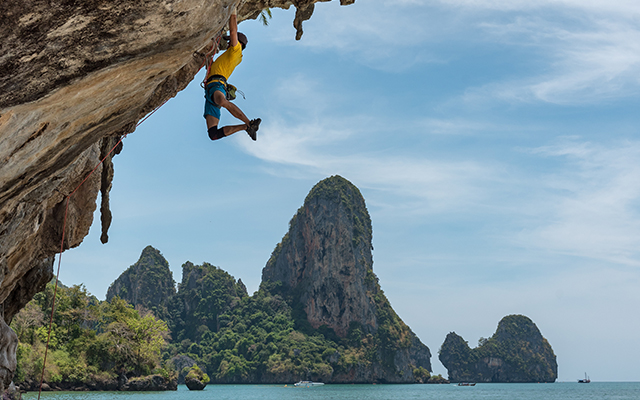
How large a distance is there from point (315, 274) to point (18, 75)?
11038 cm

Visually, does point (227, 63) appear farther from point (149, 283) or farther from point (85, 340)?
point (149, 283)

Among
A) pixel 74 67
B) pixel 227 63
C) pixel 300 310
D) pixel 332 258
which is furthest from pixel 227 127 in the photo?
pixel 300 310

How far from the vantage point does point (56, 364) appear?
40.2 metres

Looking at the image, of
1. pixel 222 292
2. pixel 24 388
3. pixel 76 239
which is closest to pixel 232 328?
pixel 222 292

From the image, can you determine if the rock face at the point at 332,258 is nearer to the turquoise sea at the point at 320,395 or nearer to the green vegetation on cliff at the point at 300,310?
the green vegetation on cliff at the point at 300,310

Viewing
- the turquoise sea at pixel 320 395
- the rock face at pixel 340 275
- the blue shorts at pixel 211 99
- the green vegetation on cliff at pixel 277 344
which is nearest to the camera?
the blue shorts at pixel 211 99

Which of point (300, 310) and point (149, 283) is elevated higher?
point (149, 283)

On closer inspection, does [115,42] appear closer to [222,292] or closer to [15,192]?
[15,192]

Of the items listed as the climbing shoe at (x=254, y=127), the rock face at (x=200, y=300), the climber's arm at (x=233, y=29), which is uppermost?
the rock face at (x=200, y=300)

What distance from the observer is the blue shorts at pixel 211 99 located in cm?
629

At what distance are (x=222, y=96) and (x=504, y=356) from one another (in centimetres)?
15426

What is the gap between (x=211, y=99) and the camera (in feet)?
20.7

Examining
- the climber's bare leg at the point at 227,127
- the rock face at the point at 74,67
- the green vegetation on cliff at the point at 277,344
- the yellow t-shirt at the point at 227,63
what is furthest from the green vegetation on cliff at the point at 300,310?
the rock face at the point at 74,67

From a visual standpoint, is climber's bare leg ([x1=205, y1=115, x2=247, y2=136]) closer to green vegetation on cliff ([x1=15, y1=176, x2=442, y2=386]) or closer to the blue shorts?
the blue shorts
